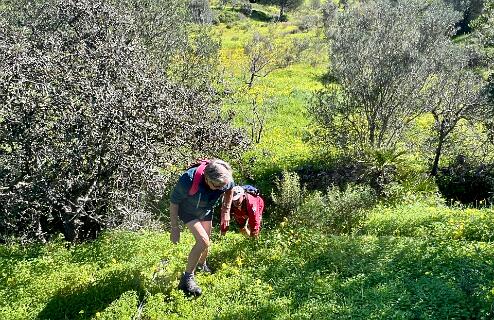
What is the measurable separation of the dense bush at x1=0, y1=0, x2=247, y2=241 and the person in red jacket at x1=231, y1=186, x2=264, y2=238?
189cm

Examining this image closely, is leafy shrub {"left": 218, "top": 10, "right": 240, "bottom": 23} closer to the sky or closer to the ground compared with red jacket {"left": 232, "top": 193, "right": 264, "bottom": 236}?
closer to the ground

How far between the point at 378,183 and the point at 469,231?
14.3 feet

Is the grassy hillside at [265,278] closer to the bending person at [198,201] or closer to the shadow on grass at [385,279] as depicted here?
the shadow on grass at [385,279]

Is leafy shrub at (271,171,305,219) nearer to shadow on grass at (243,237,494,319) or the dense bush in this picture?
the dense bush

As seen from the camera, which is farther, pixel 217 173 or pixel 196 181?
pixel 196 181

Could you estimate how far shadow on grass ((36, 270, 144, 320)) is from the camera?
6.36 m

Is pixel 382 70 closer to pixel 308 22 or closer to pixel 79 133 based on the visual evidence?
pixel 79 133

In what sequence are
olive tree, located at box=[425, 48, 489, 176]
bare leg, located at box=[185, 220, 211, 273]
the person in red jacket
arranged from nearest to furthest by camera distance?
bare leg, located at box=[185, 220, 211, 273] → the person in red jacket → olive tree, located at box=[425, 48, 489, 176]

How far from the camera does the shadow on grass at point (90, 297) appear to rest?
6.36 m

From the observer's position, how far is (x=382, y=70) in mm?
12914

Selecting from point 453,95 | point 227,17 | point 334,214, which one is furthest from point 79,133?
point 227,17

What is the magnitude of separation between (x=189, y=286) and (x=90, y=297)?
4.45ft

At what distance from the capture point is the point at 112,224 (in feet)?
28.8

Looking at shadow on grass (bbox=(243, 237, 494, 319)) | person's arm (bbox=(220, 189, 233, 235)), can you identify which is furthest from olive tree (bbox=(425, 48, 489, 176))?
person's arm (bbox=(220, 189, 233, 235))
